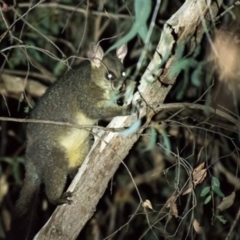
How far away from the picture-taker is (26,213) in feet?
12.9

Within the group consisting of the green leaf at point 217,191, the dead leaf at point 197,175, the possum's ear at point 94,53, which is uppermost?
the possum's ear at point 94,53

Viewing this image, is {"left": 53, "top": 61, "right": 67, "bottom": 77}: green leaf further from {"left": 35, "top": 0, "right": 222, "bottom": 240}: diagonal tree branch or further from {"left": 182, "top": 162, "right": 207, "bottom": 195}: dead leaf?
{"left": 182, "top": 162, "right": 207, "bottom": 195}: dead leaf

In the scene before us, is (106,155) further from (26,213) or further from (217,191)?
(26,213)

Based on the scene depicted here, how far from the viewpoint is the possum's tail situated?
12.6ft

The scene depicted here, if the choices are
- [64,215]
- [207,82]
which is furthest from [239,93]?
[64,215]

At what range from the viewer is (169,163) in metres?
5.27

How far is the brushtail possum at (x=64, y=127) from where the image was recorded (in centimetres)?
391

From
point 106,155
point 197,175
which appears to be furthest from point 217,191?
point 106,155

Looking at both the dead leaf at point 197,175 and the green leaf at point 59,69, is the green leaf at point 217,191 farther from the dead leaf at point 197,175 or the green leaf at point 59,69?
the green leaf at point 59,69

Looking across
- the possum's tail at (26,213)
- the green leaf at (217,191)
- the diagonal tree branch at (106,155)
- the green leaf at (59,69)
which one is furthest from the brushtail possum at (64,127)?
the green leaf at (59,69)

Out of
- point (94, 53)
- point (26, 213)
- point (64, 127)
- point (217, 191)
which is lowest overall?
point (26, 213)

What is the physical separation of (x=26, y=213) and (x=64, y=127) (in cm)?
65

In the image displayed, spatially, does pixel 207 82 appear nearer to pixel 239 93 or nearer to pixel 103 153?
pixel 239 93

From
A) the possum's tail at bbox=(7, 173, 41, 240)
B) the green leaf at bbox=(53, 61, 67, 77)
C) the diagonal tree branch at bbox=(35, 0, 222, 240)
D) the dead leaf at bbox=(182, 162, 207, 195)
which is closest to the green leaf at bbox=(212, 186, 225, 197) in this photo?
the dead leaf at bbox=(182, 162, 207, 195)
